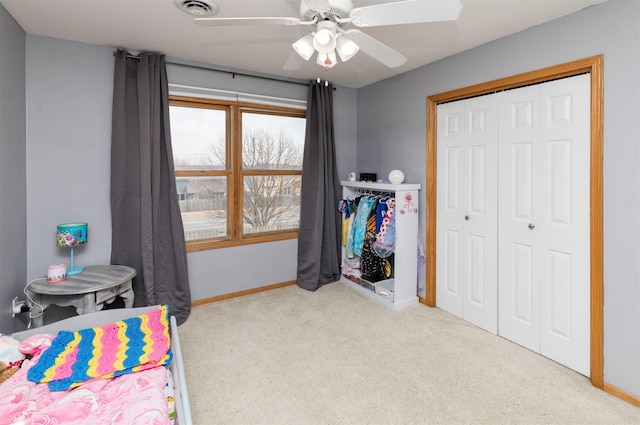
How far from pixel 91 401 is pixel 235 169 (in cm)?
256

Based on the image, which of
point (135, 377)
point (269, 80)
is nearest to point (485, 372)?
point (135, 377)

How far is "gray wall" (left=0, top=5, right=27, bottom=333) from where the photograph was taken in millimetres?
2213

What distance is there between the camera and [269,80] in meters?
3.76

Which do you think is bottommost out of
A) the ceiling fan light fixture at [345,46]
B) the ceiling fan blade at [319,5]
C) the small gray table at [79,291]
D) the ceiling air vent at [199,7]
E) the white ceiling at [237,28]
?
the small gray table at [79,291]

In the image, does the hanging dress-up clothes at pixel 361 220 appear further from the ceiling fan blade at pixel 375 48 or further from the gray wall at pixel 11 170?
the gray wall at pixel 11 170

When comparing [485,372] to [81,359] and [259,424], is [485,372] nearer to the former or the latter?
[259,424]

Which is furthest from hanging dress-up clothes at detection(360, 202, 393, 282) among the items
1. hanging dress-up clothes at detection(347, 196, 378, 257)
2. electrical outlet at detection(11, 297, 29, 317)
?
electrical outlet at detection(11, 297, 29, 317)

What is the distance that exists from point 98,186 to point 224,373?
1.90m

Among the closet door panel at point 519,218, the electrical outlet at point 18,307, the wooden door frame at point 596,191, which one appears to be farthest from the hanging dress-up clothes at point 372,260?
the electrical outlet at point 18,307

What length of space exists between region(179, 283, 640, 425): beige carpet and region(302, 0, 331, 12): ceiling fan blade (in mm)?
2045

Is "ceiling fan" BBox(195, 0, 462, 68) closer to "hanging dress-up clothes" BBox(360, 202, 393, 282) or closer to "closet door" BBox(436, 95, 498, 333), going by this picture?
"closet door" BBox(436, 95, 498, 333)

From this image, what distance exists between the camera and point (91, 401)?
145 cm

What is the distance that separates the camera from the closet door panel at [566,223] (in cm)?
230

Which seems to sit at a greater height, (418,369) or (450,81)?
(450,81)
